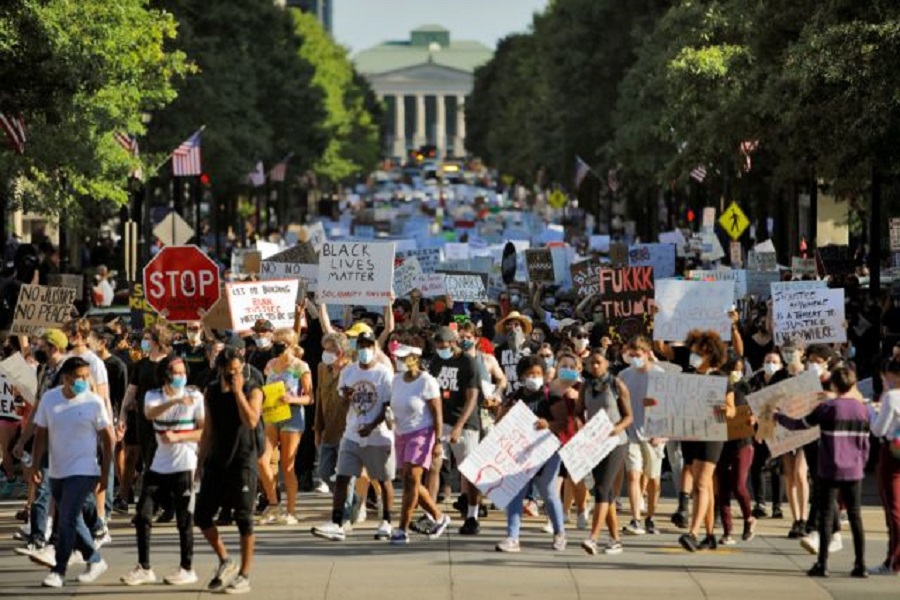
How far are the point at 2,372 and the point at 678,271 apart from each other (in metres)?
29.6

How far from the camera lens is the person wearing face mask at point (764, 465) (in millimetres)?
20391

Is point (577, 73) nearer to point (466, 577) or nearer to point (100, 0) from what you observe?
point (100, 0)

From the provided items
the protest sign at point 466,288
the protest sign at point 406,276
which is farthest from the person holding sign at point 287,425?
the protest sign at point 466,288

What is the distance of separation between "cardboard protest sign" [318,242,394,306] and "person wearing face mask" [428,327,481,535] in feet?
17.0

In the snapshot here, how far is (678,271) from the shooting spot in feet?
161

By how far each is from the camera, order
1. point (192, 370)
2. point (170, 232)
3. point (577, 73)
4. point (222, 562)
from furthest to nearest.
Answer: point (577, 73)
point (170, 232)
point (192, 370)
point (222, 562)

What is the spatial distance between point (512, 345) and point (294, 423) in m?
4.09

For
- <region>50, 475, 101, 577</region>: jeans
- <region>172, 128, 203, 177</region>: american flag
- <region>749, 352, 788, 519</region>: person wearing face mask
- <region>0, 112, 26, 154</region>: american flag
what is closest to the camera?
<region>50, 475, 101, 577</region>: jeans

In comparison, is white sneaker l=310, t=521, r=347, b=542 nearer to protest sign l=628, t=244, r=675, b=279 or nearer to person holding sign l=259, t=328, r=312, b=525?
person holding sign l=259, t=328, r=312, b=525

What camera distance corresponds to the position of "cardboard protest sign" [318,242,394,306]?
25.4 meters

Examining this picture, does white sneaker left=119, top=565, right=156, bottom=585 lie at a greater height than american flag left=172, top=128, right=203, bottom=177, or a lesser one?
lesser

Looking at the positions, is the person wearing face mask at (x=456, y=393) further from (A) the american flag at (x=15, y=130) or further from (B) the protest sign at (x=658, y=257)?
(B) the protest sign at (x=658, y=257)

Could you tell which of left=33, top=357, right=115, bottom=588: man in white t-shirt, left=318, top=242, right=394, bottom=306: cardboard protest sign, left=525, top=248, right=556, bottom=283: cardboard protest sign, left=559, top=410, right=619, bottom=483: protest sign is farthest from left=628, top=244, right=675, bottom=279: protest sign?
left=33, top=357, right=115, bottom=588: man in white t-shirt

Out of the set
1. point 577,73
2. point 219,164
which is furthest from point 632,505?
point 577,73
